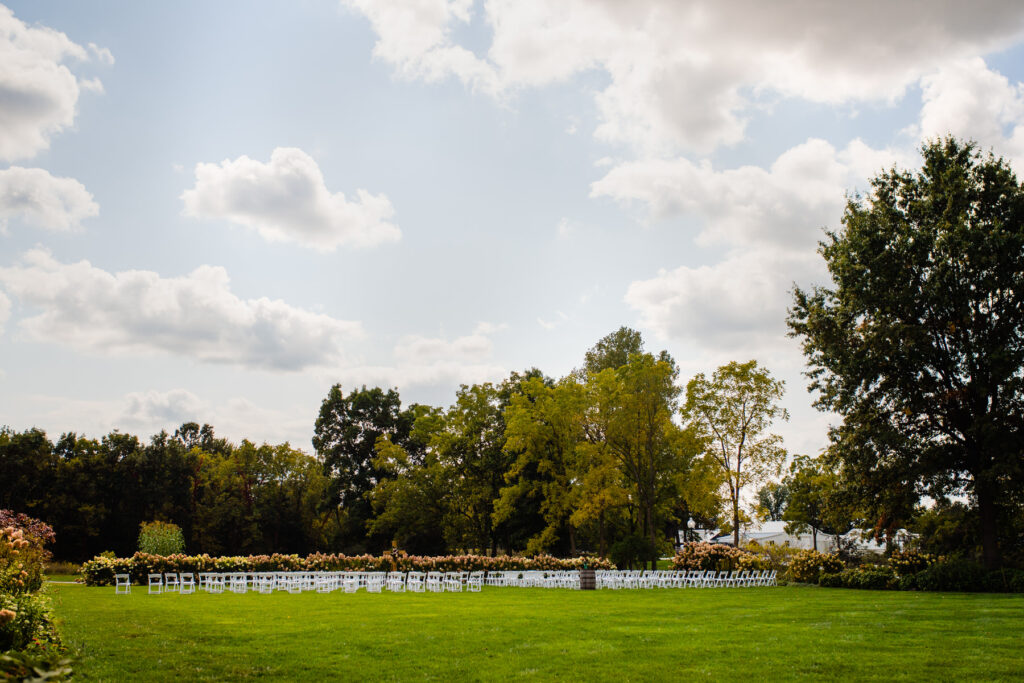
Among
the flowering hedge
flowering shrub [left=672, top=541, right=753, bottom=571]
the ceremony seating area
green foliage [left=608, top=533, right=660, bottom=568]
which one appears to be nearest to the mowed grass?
the ceremony seating area

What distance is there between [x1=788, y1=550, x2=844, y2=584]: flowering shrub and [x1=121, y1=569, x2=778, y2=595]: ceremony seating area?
145 cm

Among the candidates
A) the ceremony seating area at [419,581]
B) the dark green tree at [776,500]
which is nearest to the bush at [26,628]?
the ceremony seating area at [419,581]

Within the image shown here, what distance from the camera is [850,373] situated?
27000 mm

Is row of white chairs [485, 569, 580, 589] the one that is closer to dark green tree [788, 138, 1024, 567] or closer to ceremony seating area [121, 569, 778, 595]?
ceremony seating area [121, 569, 778, 595]

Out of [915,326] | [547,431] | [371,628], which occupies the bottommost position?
[371,628]

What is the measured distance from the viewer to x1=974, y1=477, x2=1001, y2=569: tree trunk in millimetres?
26219

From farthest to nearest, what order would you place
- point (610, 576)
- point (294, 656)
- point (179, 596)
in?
point (610, 576)
point (179, 596)
point (294, 656)

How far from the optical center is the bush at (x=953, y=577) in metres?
25.1

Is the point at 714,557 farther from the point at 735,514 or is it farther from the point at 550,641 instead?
the point at 550,641

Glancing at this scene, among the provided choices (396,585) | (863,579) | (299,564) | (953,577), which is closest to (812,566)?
(863,579)

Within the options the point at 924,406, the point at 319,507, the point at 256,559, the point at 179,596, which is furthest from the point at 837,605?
the point at 319,507

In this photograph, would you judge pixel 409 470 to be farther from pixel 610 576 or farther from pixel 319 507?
pixel 610 576

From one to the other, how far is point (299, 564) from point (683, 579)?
1910cm

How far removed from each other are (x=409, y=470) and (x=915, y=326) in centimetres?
3994
